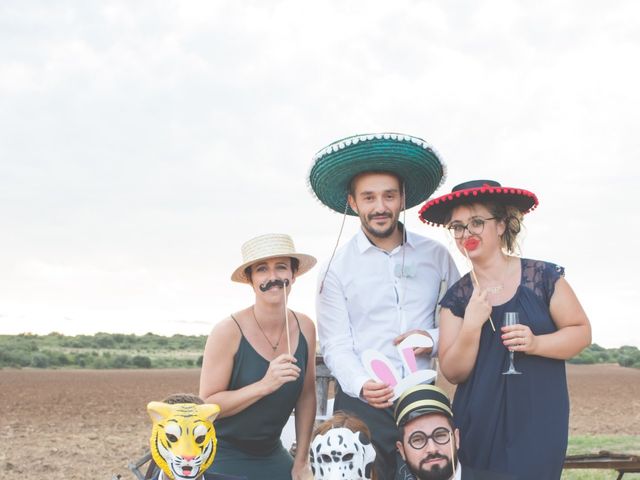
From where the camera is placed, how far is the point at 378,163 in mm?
4914

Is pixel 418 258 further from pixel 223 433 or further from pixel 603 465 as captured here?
pixel 603 465

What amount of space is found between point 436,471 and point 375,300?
1233 mm

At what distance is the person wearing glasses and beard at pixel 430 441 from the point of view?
3959 millimetres

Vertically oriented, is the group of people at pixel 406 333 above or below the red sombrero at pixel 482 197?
below

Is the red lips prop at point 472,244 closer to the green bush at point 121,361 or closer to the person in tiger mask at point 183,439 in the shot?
the person in tiger mask at point 183,439

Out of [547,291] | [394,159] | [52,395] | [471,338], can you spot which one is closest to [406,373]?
[471,338]

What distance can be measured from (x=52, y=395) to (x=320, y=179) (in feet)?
81.9

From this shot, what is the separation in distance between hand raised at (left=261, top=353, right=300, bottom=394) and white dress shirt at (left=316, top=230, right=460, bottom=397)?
356 mm

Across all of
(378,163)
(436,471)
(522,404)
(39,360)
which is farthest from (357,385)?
(39,360)

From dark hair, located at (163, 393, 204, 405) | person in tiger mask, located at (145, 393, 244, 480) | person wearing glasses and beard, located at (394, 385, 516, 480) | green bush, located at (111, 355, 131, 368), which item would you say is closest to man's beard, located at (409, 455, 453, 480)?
person wearing glasses and beard, located at (394, 385, 516, 480)

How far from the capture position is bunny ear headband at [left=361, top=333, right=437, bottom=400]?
445 cm

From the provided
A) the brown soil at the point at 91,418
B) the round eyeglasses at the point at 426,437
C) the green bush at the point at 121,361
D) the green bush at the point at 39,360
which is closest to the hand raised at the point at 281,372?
the round eyeglasses at the point at 426,437

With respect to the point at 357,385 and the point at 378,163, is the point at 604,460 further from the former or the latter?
the point at 378,163

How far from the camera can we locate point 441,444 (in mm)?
4008
